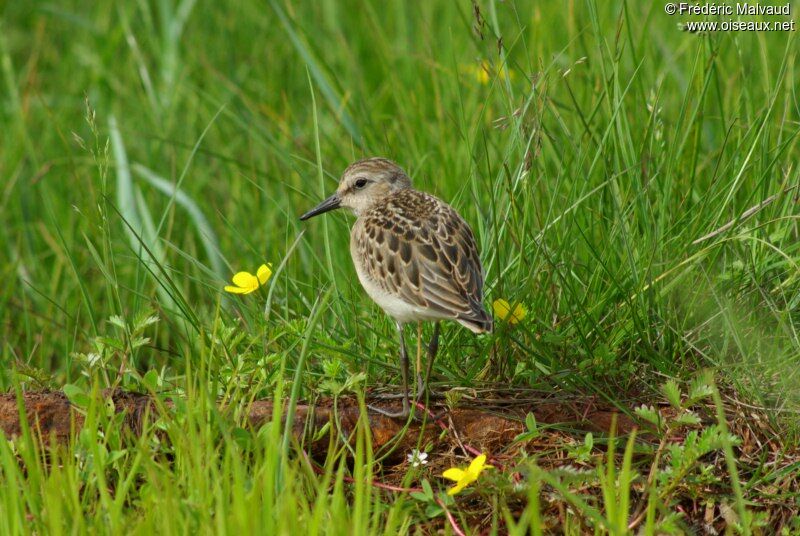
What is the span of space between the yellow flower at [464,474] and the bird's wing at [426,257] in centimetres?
67

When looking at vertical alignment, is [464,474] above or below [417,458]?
above

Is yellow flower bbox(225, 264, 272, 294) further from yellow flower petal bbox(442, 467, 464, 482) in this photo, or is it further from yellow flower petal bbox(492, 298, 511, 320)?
yellow flower petal bbox(442, 467, 464, 482)

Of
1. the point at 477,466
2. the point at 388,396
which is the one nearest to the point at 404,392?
the point at 388,396

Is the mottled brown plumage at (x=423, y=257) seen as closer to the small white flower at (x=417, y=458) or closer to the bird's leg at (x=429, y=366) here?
the bird's leg at (x=429, y=366)

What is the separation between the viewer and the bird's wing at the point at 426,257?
472cm

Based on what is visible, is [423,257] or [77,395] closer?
[77,395]

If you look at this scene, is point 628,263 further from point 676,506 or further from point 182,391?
point 182,391

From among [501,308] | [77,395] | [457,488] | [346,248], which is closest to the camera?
[457,488]

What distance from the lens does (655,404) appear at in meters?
4.76

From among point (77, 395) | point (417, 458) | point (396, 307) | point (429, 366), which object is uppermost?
point (77, 395)

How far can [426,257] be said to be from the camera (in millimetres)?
5059

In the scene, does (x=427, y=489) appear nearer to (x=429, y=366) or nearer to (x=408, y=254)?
(x=429, y=366)

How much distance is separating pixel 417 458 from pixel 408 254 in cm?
103

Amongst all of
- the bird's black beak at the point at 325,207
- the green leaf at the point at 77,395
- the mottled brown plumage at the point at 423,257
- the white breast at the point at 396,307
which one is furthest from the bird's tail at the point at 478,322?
the green leaf at the point at 77,395
